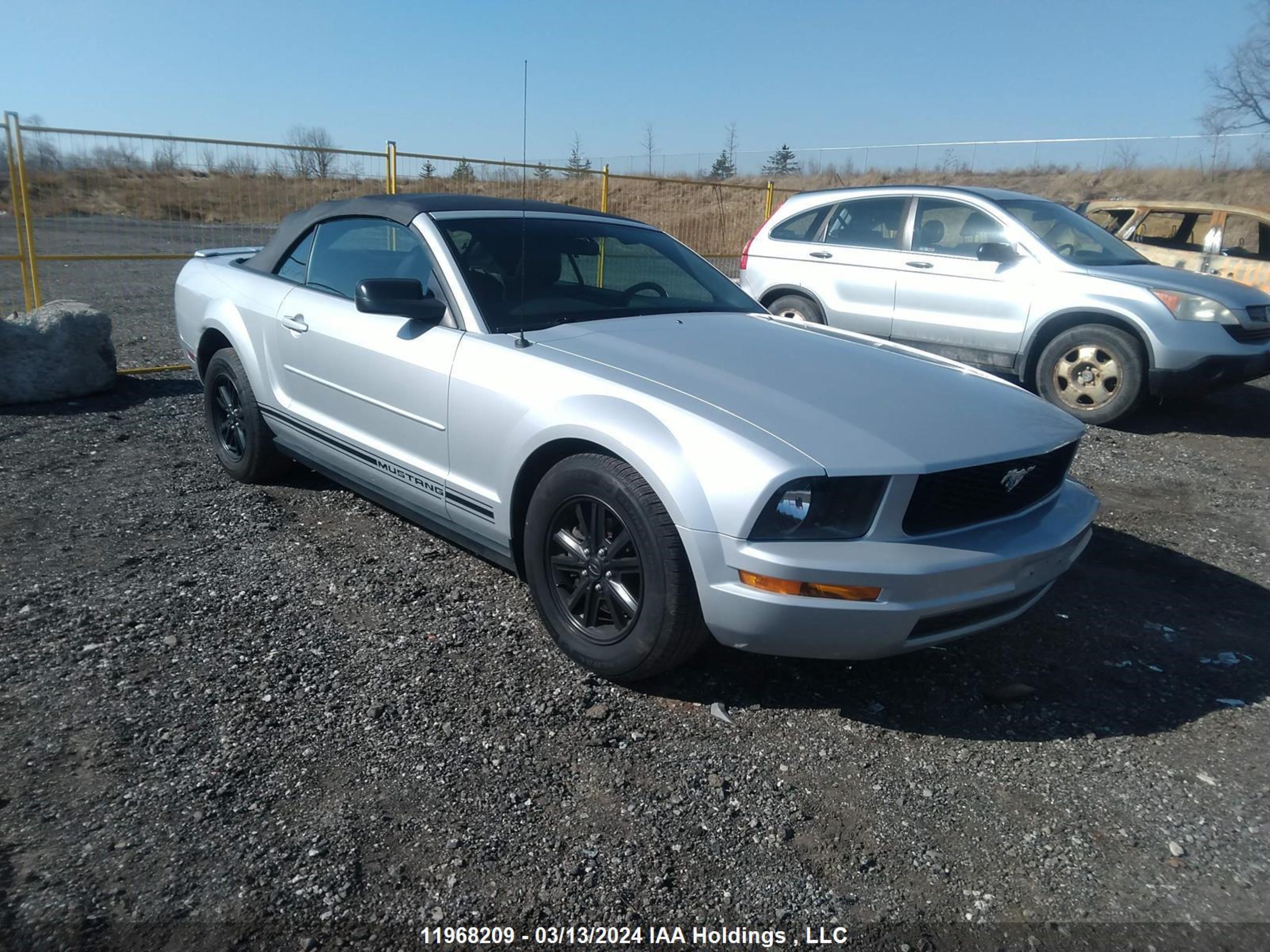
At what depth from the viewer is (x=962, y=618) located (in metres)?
2.93

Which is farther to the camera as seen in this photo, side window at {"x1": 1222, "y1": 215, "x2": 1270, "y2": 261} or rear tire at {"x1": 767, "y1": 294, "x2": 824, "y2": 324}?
side window at {"x1": 1222, "y1": 215, "x2": 1270, "y2": 261}

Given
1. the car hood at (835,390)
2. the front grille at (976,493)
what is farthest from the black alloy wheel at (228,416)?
the front grille at (976,493)

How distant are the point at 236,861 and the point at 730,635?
1.49 m

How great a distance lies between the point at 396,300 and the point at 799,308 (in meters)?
5.61

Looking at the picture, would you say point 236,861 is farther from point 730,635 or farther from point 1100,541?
point 1100,541

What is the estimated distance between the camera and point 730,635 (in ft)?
9.34

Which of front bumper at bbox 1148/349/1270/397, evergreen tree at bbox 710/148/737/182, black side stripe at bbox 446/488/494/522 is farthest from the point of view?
evergreen tree at bbox 710/148/737/182

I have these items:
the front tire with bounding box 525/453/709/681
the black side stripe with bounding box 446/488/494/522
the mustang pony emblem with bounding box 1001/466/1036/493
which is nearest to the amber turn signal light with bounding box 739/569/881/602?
the front tire with bounding box 525/453/709/681

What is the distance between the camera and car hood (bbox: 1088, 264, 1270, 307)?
6945 mm

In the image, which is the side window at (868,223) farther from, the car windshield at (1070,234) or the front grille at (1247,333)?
the front grille at (1247,333)

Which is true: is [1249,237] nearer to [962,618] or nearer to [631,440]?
[962,618]

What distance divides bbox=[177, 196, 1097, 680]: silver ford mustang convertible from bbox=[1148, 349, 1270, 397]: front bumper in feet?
12.8

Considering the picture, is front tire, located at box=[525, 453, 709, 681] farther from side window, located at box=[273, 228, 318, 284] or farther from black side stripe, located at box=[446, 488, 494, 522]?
side window, located at box=[273, 228, 318, 284]

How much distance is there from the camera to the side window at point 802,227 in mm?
8602
